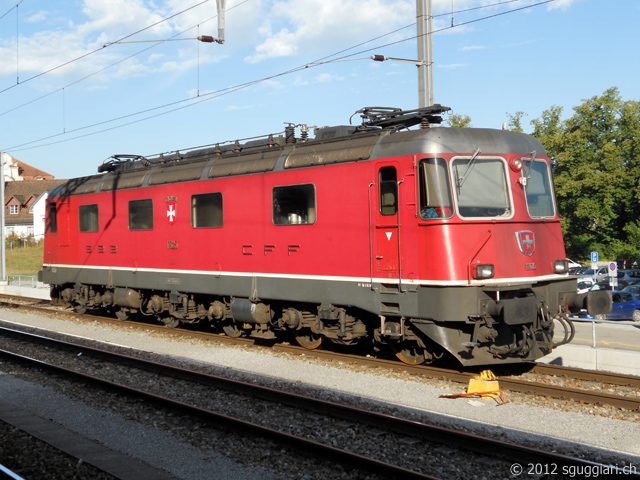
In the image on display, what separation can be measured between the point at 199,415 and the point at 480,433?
3.43 m

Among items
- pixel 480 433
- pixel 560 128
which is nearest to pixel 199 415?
pixel 480 433

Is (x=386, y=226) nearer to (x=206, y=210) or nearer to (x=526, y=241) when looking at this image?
(x=526, y=241)

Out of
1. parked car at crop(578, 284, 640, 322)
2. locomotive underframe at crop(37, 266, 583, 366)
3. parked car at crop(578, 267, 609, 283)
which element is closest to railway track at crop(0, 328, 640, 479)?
locomotive underframe at crop(37, 266, 583, 366)

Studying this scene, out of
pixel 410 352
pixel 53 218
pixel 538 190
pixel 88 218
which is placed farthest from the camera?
pixel 53 218

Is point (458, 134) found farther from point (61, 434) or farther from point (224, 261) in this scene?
point (61, 434)

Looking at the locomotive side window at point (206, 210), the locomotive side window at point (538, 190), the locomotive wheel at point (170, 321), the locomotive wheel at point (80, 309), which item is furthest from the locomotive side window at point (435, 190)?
the locomotive wheel at point (80, 309)

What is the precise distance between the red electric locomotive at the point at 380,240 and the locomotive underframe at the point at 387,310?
0.03m

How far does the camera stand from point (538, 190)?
1062cm

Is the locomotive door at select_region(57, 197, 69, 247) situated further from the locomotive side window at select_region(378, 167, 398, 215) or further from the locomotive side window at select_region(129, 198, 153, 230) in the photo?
the locomotive side window at select_region(378, 167, 398, 215)

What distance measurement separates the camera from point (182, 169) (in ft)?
49.1

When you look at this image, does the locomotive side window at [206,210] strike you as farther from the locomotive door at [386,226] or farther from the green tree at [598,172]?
the green tree at [598,172]

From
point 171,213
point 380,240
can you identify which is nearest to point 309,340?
point 380,240

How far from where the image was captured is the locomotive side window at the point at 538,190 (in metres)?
10.4

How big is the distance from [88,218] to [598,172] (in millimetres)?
39032
